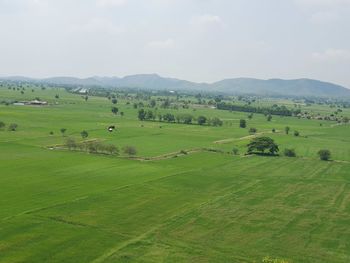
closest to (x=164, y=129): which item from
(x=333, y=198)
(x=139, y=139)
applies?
(x=139, y=139)

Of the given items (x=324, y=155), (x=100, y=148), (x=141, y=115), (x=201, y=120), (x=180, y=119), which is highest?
(x=141, y=115)

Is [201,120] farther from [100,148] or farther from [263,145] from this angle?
[100,148]

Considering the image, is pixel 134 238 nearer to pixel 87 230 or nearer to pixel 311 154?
pixel 87 230

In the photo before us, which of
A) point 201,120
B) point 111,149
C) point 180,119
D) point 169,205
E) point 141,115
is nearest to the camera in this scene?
point 169,205

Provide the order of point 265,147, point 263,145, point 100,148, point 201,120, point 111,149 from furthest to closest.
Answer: point 201,120, point 265,147, point 263,145, point 100,148, point 111,149

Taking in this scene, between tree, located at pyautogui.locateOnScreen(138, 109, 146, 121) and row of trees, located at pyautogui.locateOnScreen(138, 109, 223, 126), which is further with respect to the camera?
tree, located at pyautogui.locateOnScreen(138, 109, 146, 121)

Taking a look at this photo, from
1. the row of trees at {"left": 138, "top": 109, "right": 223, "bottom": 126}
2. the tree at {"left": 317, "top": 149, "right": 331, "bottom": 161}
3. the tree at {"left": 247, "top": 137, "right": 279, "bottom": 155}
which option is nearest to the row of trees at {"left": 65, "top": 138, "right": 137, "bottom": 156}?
the tree at {"left": 247, "top": 137, "right": 279, "bottom": 155}

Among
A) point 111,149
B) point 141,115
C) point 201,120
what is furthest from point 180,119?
point 111,149

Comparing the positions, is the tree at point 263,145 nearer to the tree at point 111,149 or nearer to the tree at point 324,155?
the tree at point 324,155

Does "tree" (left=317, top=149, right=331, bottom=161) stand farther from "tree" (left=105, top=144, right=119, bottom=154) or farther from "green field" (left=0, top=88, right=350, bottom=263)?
"tree" (left=105, top=144, right=119, bottom=154)
